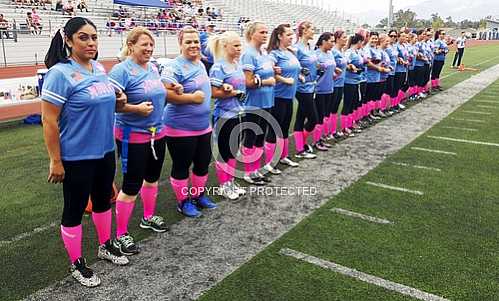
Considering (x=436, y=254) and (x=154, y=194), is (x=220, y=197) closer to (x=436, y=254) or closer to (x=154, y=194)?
(x=154, y=194)

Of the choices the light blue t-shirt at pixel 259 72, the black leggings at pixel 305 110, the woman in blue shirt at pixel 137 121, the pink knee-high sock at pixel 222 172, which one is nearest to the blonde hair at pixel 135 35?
the woman in blue shirt at pixel 137 121

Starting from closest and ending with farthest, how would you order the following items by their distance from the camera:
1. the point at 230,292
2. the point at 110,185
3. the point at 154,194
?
the point at 230,292 → the point at 110,185 → the point at 154,194

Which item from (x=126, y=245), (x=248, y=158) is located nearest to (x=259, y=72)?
(x=248, y=158)

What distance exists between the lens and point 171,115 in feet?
12.3

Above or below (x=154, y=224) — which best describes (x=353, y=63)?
above

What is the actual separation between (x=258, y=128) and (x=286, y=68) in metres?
0.82

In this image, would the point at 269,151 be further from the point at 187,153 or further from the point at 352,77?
the point at 352,77

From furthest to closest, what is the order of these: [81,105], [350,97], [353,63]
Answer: [350,97] → [353,63] → [81,105]

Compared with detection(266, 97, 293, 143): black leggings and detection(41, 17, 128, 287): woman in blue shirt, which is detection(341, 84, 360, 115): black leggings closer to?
detection(266, 97, 293, 143): black leggings

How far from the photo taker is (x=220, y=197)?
15.3ft

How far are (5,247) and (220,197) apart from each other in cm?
207

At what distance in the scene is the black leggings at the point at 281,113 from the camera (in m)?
5.21

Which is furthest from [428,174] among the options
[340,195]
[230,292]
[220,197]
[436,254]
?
[230,292]

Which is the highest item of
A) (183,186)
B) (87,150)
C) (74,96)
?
(74,96)
